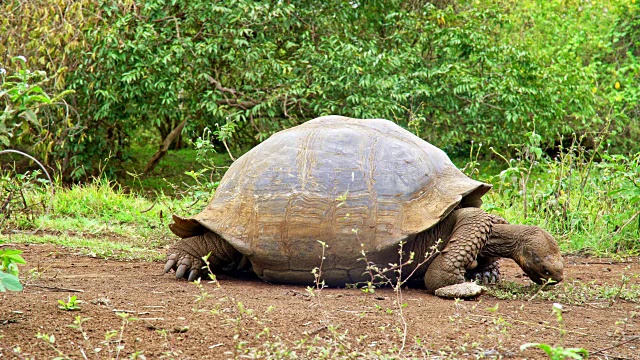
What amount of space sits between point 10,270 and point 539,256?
286 centimetres

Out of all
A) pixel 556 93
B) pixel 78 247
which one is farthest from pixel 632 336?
pixel 556 93

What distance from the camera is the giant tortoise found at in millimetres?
4316

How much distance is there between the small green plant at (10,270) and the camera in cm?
278

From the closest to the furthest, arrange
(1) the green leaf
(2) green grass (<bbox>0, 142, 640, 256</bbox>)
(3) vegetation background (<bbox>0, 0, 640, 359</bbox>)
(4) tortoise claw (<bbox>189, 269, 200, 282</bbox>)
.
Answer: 1. (1) the green leaf
2. (4) tortoise claw (<bbox>189, 269, 200, 282</bbox>)
3. (2) green grass (<bbox>0, 142, 640, 256</bbox>)
4. (3) vegetation background (<bbox>0, 0, 640, 359</bbox>)

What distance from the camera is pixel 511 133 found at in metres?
12.7

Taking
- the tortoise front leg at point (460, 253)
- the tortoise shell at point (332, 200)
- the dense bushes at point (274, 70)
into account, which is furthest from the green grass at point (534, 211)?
the dense bushes at point (274, 70)

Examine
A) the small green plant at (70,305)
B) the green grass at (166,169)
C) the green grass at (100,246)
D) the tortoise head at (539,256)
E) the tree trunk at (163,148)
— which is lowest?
the green grass at (166,169)

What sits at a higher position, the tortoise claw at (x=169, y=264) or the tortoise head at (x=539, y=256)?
the tortoise head at (x=539, y=256)

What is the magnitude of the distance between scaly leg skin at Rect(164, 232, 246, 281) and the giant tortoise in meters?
0.02

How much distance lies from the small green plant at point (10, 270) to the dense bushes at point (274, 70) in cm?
687

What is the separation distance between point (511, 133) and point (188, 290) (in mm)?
9425

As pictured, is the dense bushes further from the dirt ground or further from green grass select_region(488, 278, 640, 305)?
the dirt ground

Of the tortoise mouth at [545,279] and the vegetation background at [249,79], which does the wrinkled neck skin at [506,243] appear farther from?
the vegetation background at [249,79]

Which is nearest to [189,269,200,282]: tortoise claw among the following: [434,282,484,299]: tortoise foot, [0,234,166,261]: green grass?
[0,234,166,261]: green grass
